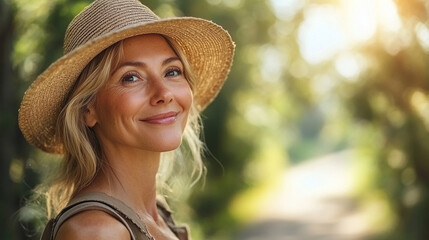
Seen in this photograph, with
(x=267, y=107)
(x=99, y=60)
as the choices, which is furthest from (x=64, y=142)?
(x=267, y=107)

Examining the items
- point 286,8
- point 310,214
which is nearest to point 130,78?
point 286,8

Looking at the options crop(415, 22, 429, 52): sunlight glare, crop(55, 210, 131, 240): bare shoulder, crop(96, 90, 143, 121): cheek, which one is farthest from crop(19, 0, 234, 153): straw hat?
crop(415, 22, 429, 52): sunlight glare

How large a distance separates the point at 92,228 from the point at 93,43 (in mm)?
434

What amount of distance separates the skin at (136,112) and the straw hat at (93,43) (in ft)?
0.22

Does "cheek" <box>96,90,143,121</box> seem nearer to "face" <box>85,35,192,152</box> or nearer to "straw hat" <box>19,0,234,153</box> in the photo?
"face" <box>85,35,192,152</box>

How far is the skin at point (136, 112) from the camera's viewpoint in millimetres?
1938

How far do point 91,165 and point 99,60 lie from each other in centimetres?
28

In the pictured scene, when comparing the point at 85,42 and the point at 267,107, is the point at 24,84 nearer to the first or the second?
the point at 85,42

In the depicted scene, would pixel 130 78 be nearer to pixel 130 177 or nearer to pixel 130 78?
pixel 130 78

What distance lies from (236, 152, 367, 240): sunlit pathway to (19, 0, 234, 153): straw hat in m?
10.8

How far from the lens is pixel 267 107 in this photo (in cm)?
1917

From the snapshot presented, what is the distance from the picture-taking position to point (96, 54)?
1.90m

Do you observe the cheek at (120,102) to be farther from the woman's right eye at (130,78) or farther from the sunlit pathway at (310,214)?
the sunlit pathway at (310,214)

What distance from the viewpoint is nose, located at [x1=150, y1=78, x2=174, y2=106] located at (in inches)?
75.9
